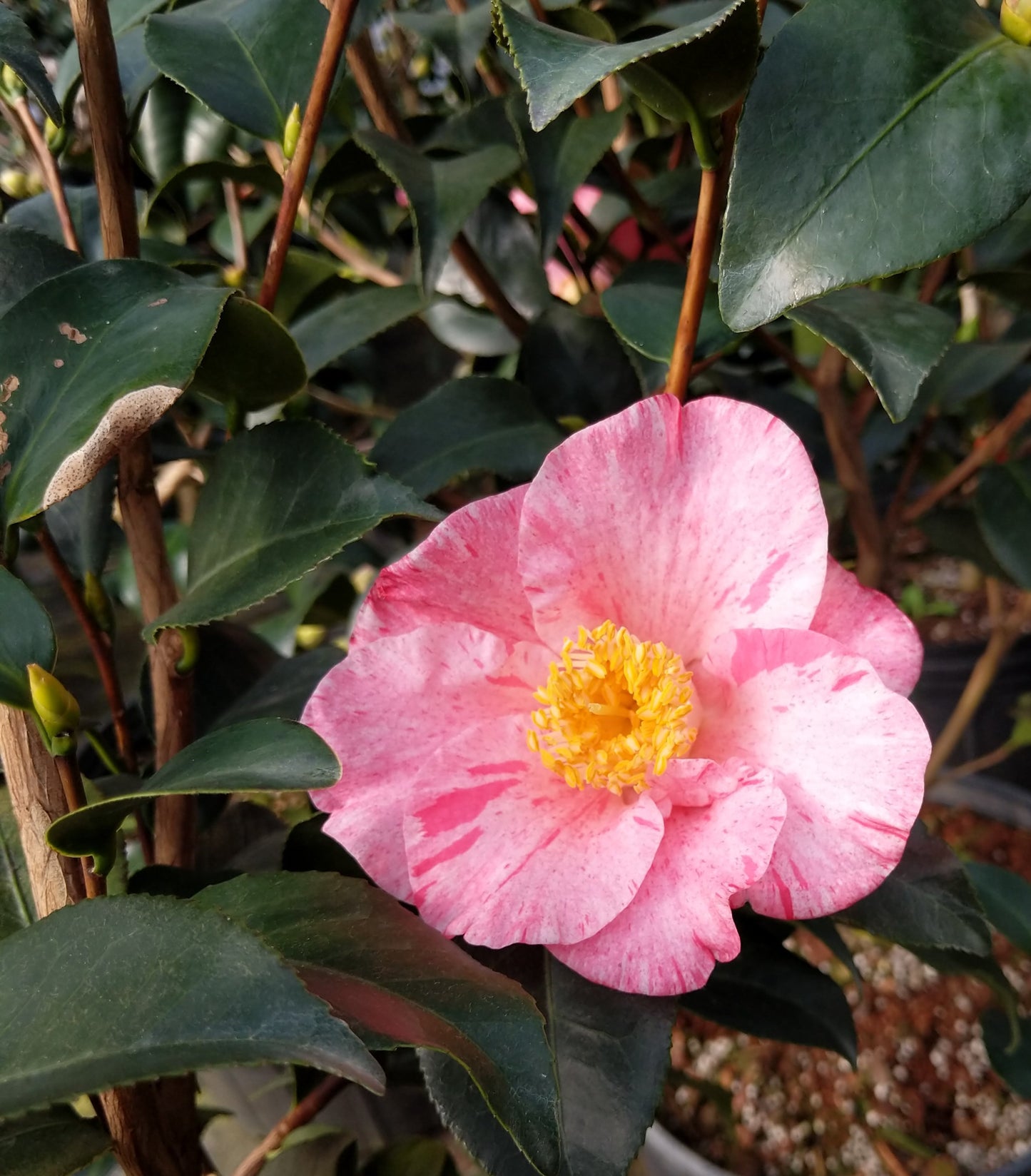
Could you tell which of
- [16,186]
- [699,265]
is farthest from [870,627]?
[16,186]

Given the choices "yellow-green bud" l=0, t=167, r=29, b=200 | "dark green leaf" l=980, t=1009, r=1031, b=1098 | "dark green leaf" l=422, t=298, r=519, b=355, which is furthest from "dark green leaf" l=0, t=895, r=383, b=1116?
"yellow-green bud" l=0, t=167, r=29, b=200

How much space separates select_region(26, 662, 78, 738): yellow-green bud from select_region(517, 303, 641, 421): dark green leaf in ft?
1.21

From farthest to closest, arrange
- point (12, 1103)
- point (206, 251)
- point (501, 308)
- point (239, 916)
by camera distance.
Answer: point (206, 251) → point (501, 308) → point (239, 916) → point (12, 1103)

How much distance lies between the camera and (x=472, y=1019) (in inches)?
13.1

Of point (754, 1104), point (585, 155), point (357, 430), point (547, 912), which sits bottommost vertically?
point (754, 1104)

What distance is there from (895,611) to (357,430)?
0.77 meters

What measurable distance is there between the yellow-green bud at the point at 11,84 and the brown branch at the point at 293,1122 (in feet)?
1.91

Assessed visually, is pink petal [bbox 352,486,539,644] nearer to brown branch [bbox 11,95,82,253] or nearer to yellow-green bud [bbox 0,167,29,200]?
brown branch [bbox 11,95,82,253]

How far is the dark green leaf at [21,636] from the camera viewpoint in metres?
0.36

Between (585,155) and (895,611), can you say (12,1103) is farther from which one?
(585,155)

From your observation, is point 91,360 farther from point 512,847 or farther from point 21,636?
point 512,847

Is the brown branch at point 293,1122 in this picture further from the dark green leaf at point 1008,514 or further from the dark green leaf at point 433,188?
the dark green leaf at point 1008,514

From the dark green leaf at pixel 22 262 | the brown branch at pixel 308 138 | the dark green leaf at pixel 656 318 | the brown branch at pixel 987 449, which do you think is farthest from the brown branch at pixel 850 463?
the dark green leaf at pixel 22 262

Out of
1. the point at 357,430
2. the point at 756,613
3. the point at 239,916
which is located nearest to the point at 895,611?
the point at 756,613
